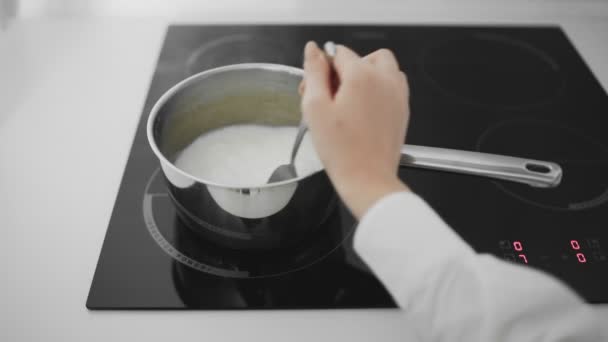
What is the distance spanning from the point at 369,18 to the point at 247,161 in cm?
45

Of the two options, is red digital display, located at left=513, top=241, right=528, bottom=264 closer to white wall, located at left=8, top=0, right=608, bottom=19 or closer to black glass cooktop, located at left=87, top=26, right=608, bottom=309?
black glass cooktop, located at left=87, top=26, right=608, bottom=309

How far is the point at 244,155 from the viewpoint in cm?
63

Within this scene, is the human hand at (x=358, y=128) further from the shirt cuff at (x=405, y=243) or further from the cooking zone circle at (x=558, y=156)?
the cooking zone circle at (x=558, y=156)

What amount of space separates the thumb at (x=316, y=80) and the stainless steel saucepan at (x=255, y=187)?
0.07 meters

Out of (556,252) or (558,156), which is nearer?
(556,252)

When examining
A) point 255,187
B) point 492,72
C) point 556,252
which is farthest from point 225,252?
point 492,72

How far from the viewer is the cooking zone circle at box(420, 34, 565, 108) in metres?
0.77

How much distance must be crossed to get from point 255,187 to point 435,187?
0.87 ft

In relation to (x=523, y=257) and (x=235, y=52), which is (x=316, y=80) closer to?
(x=523, y=257)

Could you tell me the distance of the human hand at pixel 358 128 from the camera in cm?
42

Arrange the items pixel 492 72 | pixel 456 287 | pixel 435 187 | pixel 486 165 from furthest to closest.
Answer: pixel 492 72
pixel 435 187
pixel 486 165
pixel 456 287

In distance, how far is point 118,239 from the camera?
0.55m

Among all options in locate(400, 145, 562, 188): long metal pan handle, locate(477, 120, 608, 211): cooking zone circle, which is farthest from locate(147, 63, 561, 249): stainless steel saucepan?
locate(477, 120, 608, 211): cooking zone circle

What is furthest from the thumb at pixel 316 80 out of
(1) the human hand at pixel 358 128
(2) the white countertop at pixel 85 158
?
(2) the white countertop at pixel 85 158
